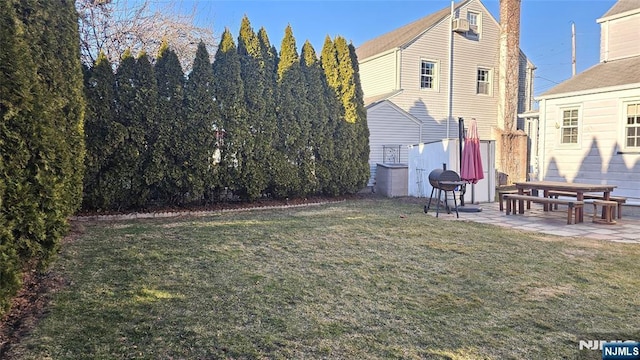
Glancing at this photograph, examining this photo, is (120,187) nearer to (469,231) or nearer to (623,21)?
(469,231)

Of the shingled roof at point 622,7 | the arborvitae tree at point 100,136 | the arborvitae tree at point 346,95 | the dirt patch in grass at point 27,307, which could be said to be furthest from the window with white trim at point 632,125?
the dirt patch in grass at point 27,307

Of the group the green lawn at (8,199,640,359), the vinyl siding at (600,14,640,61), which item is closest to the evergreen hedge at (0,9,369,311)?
the green lawn at (8,199,640,359)

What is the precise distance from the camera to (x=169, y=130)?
754 centimetres

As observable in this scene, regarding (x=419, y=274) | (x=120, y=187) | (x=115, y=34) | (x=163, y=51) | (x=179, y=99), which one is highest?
(x=115, y=34)

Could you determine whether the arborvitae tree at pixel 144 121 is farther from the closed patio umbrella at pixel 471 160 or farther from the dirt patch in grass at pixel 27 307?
the closed patio umbrella at pixel 471 160

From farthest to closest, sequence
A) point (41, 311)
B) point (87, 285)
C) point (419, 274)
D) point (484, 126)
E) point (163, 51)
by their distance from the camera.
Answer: point (484, 126) → point (163, 51) → point (419, 274) → point (87, 285) → point (41, 311)

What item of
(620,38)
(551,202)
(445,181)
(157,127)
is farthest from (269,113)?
(620,38)

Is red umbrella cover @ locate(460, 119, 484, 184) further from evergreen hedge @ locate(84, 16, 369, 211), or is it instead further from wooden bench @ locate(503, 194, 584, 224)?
evergreen hedge @ locate(84, 16, 369, 211)

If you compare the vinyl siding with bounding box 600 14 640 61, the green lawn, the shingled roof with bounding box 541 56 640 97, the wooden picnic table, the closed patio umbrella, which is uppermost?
the vinyl siding with bounding box 600 14 640 61

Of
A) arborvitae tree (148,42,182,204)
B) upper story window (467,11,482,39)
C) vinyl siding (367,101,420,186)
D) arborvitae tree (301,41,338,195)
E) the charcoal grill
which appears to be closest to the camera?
arborvitae tree (148,42,182,204)

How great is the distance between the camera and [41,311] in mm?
2771

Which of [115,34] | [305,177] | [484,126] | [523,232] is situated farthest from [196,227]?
[484,126]

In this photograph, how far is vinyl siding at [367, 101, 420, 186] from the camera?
13.2m

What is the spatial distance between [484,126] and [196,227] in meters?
14.8
